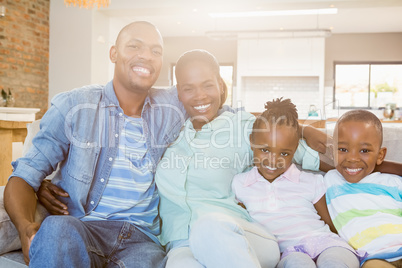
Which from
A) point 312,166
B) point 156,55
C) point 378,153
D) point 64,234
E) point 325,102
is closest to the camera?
point 64,234

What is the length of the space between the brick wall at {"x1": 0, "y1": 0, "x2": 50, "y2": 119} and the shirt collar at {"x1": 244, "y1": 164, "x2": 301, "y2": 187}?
455cm

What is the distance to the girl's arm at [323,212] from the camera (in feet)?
4.50

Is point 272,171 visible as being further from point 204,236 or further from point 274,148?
point 204,236

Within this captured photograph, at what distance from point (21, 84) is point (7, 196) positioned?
4531mm

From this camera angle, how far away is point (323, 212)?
1.39 meters

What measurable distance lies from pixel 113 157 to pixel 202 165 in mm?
340

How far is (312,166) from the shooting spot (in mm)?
1492

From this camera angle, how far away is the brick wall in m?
5.04

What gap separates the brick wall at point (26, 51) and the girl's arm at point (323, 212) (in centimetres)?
476

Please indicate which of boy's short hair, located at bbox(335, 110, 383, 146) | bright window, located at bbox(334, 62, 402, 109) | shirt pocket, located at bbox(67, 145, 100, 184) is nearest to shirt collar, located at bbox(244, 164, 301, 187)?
boy's short hair, located at bbox(335, 110, 383, 146)

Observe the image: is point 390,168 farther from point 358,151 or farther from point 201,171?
point 201,171

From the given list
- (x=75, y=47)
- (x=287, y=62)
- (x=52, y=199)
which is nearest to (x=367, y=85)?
(x=287, y=62)

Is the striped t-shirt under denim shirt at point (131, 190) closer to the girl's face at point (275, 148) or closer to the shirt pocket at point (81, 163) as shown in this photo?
the shirt pocket at point (81, 163)

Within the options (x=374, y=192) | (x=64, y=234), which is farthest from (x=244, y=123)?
(x=64, y=234)
